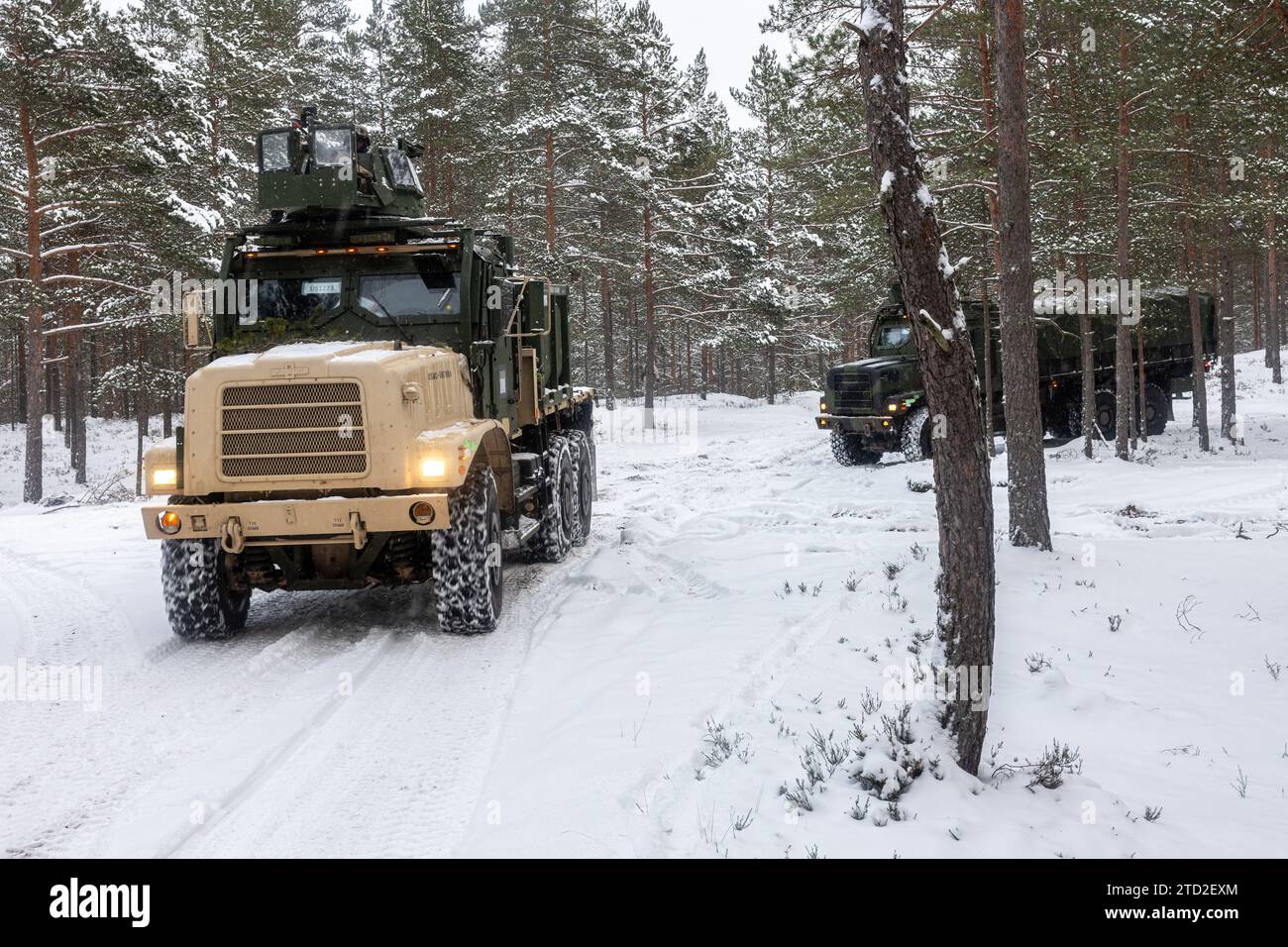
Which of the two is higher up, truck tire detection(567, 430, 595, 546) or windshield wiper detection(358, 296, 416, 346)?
windshield wiper detection(358, 296, 416, 346)

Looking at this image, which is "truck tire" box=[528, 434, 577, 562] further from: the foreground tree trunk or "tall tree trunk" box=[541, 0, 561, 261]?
"tall tree trunk" box=[541, 0, 561, 261]

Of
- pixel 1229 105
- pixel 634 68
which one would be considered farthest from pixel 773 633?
pixel 634 68

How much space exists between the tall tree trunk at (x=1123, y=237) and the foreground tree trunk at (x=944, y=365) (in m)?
12.7

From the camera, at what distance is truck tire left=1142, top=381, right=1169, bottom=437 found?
22328 mm

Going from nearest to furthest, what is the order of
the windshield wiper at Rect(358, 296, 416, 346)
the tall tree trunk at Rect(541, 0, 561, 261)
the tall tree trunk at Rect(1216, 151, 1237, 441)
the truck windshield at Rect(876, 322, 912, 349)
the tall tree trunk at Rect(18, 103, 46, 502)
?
the windshield wiper at Rect(358, 296, 416, 346) → the tall tree trunk at Rect(18, 103, 46, 502) → the truck windshield at Rect(876, 322, 912, 349) → the tall tree trunk at Rect(1216, 151, 1237, 441) → the tall tree trunk at Rect(541, 0, 561, 261)

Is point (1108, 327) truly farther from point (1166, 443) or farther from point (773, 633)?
point (773, 633)

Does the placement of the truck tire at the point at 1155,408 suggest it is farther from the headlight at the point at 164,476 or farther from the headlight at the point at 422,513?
the headlight at the point at 164,476

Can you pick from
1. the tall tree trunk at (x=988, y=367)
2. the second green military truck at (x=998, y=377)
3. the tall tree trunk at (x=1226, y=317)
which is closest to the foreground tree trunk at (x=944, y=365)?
the second green military truck at (x=998, y=377)

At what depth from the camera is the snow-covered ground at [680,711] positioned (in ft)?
12.8

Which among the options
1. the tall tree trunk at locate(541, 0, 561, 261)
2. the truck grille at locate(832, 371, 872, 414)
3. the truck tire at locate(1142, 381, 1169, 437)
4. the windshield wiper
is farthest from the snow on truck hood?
the truck tire at locate(1142, 381, 1169, 437)

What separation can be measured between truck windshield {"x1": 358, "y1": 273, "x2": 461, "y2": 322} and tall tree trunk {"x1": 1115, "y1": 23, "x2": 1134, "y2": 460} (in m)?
12.1

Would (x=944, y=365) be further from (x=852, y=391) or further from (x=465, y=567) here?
(x=852, y=391)
